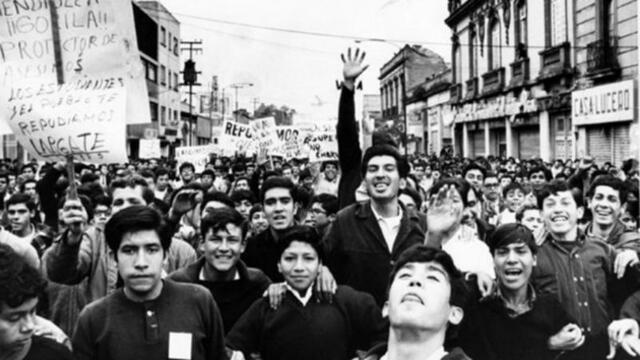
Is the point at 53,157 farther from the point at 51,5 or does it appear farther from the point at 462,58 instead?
the point at 462,58

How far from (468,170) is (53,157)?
23.4 feet

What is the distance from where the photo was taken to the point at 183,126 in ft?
182

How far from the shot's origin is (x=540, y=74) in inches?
1070

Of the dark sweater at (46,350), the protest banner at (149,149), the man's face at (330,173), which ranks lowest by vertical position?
the dark sweater at (46,350)

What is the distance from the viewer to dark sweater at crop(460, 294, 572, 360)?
3.62 metres

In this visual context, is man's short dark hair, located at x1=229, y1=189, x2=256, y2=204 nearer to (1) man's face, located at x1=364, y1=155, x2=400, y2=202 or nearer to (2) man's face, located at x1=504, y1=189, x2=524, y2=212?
(2) man's face, located at x1=504, y1=189, x2=524, y2=212

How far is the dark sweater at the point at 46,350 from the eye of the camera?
2.59 meters

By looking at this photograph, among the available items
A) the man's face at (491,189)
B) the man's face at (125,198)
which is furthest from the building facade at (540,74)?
the man's face at (125,198)

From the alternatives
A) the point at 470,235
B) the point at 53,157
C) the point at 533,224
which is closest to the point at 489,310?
the point at 470,235

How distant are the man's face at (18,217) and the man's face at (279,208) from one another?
242cm

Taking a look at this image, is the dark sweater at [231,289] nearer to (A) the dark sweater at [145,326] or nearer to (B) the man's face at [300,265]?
(B) the man's face at [300,265]

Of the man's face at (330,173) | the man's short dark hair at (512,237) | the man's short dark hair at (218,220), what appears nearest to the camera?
the man's short dark hair at (512,237)

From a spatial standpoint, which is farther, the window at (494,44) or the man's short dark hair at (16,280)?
the window at (494,44)

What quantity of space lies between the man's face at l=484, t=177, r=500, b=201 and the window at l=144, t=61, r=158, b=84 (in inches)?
1645
